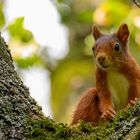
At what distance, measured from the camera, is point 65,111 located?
311 inches

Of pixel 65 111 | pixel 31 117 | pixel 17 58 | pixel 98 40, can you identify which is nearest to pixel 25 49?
pixel 17 58

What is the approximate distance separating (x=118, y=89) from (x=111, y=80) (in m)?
0.16

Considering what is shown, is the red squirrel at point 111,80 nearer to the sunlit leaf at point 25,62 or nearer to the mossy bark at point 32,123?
the sunlit leaf at point 25,62

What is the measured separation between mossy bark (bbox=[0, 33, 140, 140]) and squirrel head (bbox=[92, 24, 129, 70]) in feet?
5.00

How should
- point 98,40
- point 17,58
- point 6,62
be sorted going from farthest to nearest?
point 17,58
point 98,40
point 6,62

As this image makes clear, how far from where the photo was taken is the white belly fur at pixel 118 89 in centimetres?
440

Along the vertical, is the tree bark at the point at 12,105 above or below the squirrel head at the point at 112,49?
below

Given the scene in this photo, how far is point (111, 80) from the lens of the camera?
15.0ft

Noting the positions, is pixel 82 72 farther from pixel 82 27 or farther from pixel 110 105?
pixel 110 105

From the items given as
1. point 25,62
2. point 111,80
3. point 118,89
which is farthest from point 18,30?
point 118,89

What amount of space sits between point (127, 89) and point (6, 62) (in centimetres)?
156

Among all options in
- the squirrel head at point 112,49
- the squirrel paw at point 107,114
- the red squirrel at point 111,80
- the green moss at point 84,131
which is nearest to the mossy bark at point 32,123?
the green moss at point 84,131

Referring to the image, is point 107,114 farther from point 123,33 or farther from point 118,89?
point 123,33

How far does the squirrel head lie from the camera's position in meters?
4.52
